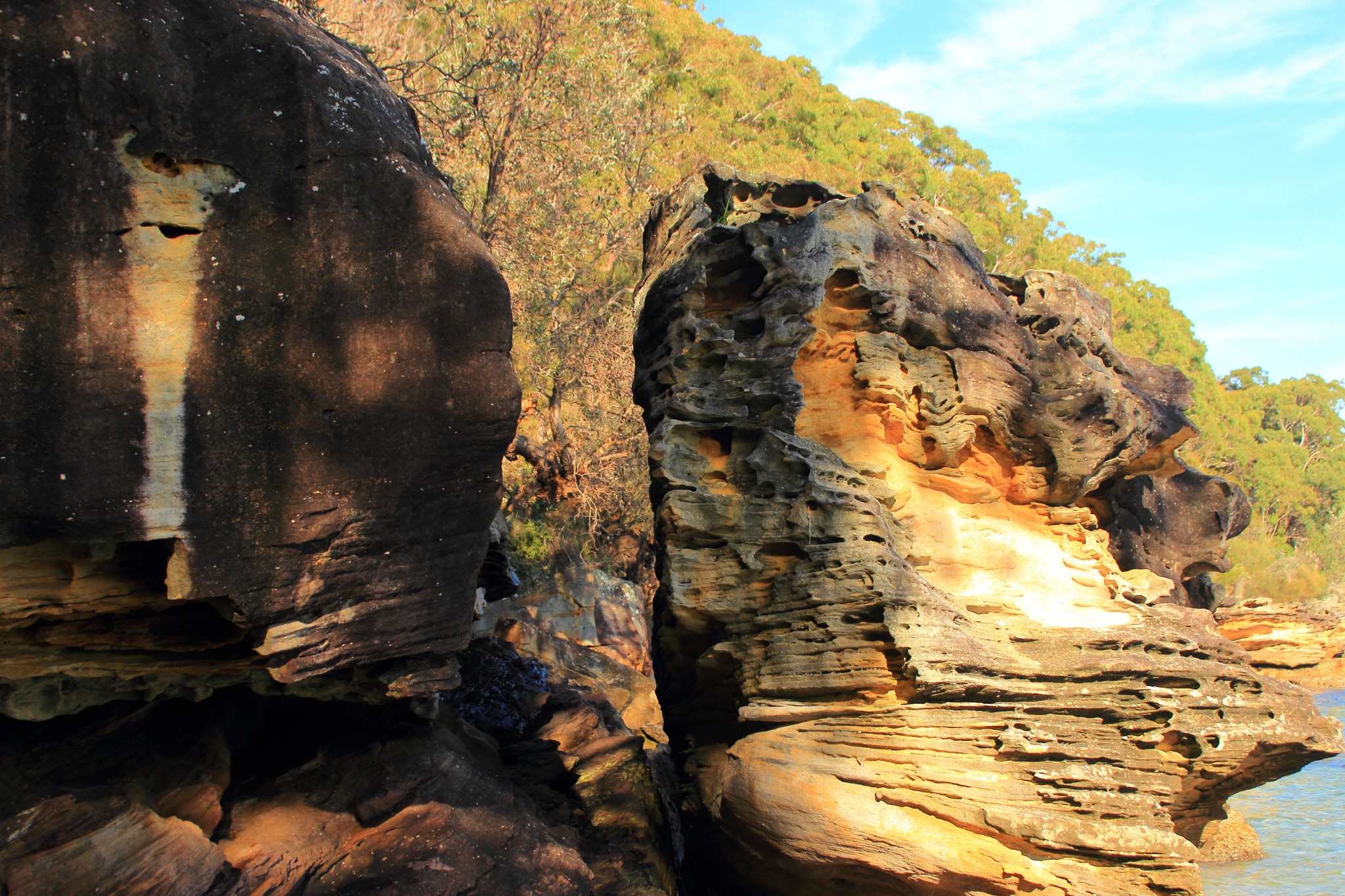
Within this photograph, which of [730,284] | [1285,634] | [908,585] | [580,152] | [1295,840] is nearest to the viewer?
[908,585]

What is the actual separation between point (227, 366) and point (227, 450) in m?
0.39

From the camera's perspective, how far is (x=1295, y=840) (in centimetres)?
1301

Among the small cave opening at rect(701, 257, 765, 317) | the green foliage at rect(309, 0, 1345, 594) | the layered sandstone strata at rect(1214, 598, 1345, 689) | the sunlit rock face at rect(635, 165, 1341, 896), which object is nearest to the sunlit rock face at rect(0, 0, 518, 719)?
the sunlit rock face at rect(635, 165, 1341, 896)

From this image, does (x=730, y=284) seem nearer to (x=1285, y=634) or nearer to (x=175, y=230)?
(x=175, y=230)

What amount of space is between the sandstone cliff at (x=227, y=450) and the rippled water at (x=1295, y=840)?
9991 mm

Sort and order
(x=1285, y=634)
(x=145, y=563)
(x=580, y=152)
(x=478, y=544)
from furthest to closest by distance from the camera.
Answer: (x=1285, y=634)
(x=580, y=152)
(x=478, y=544)
(x=145, y=563)

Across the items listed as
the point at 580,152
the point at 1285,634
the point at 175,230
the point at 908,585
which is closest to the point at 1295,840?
the point at 908,585

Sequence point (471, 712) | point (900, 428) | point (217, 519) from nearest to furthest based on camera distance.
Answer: point (217, 519), point (900, 428), point (471, 712)

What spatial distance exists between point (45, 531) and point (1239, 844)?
14691mm

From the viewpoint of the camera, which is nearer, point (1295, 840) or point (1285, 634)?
point (1295, 840)

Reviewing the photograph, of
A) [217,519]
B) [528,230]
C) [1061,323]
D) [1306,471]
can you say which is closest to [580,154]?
[528,230]

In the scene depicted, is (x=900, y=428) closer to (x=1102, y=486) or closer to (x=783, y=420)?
(x=783, y=420)

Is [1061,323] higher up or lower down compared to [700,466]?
higher up

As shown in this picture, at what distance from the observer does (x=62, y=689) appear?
14.1 feet
